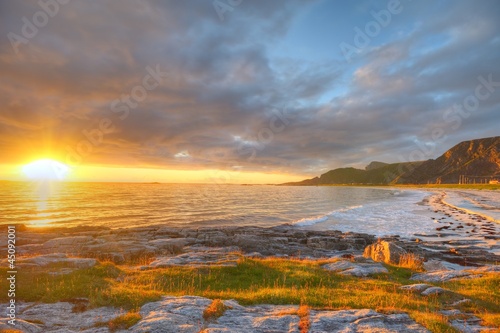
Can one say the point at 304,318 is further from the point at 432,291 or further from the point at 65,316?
the point at 65,316

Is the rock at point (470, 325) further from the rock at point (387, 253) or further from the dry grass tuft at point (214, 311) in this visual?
the rock at point (387, 253)

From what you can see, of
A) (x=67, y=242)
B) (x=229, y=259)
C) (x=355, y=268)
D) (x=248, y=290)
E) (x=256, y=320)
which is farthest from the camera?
(x=67, y=242)

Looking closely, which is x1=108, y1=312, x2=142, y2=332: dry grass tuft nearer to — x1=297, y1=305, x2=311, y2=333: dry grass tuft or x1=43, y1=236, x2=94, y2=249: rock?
x1=297, y1=305, x2=311, y2=333: dry grass tuft

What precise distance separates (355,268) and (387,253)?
18.6 ft

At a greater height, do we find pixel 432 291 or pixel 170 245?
pixel 432 291

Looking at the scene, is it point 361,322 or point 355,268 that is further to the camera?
point 355,268

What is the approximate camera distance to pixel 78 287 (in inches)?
508

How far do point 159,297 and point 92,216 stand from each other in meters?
57.2

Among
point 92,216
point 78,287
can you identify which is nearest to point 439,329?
point 78,287

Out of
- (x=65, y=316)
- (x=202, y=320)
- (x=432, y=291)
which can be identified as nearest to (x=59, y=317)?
(x=65, y=316)

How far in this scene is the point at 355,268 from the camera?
745 inches

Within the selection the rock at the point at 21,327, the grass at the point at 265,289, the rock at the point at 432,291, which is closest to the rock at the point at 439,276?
the grass at the point at 265,289

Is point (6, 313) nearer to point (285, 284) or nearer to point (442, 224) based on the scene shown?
point (285, 284)

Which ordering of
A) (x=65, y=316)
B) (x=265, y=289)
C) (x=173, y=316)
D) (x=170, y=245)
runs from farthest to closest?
(x=170, y=245) < (x=265, y=289) < (x=65, y=316) < (x=173, y=316)
